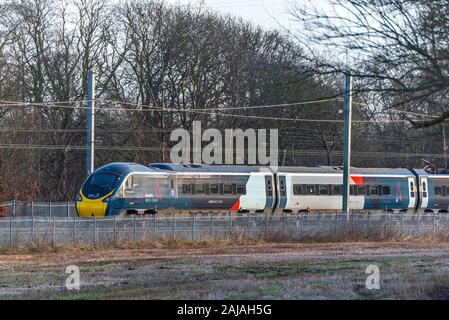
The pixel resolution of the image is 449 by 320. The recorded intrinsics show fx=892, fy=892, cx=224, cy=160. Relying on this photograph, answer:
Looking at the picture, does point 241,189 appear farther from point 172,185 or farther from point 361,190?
point 361,190

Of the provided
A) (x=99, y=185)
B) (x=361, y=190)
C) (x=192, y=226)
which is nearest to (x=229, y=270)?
(x=192, y=226)

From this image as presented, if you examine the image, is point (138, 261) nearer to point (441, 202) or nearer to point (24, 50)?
point (441, 202)

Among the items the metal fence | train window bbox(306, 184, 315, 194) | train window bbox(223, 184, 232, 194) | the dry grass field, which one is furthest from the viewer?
train window bbox(306, 184, 315, 194)

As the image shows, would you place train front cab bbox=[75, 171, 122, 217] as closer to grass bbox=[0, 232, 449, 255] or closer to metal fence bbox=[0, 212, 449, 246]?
metal fence bbox=[0, 212, 449, 246]

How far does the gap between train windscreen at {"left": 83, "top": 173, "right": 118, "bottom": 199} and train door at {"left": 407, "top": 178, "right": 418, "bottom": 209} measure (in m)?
20.7

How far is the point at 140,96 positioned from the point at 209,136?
273 inches

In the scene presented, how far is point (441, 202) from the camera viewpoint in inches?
2318

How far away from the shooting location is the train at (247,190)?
46094 millimetres

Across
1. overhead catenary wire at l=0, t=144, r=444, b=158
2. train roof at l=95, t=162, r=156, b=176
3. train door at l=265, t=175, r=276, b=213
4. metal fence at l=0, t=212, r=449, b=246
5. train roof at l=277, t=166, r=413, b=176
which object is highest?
overhead catenary wire at l=0, t=144, r=444, b=158

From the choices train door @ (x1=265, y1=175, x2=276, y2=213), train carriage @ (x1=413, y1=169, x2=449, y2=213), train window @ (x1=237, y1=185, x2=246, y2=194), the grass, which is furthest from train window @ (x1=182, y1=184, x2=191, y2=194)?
train carriage @ (x1=413, y1=169, x2=449, y2=213)

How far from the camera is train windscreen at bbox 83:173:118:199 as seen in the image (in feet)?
150

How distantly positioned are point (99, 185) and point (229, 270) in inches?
966
